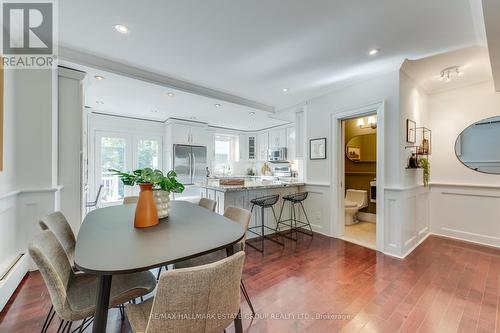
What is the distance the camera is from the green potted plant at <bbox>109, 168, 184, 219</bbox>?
1565 mm

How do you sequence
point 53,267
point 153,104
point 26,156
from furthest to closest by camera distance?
point 153,104
point 26,156
point 53,267

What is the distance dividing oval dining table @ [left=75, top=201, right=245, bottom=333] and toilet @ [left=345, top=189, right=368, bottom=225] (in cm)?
339

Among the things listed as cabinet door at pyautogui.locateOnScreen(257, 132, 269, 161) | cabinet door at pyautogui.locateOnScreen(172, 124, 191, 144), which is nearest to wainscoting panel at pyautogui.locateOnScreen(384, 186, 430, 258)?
cabinet door at pyautogui.locateOnScreen(257, 132, 269, 161)

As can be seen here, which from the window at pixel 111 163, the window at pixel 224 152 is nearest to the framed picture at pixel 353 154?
the window at pixel 224 152

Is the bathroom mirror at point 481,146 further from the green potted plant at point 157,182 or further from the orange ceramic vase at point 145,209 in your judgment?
the orange ceramic vase at point 145,209

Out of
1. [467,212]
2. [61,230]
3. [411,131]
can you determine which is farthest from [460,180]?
[61,230]

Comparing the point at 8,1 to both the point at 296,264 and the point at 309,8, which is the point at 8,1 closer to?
the point at 309,8

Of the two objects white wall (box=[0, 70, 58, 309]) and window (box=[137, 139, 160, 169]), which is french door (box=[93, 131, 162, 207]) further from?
white wall (box=[0, 70, 58, 309])

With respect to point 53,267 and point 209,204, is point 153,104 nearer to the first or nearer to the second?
point 209,204

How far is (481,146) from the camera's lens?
3285 mm

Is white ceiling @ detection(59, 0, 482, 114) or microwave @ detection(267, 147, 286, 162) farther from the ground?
white ceiling @ detection(59, 0, 482, 114)

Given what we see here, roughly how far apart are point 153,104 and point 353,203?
4.48 metres

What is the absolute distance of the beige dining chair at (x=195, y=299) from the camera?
0.81 m

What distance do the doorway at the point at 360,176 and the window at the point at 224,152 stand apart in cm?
350
